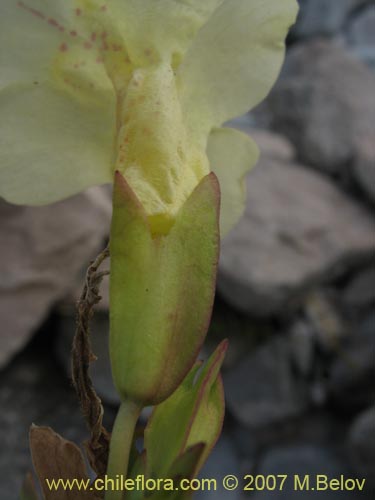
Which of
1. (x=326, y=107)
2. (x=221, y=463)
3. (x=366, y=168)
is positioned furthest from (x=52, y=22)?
(x=326, y=107)

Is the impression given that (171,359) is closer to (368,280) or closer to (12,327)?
(12,327)

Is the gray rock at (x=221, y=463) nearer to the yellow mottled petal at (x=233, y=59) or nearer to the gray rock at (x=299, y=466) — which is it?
the gray rock at (x=299, y=466)

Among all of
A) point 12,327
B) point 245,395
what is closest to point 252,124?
point 245,395

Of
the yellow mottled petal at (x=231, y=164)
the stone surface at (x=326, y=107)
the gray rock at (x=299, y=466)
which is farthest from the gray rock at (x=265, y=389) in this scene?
A: the yellow mottled petal at (x=231, y=164)

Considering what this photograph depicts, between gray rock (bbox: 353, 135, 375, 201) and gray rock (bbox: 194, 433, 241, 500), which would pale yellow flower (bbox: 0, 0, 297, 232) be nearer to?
gray rock (bbox: 194, 433, 241, 500)

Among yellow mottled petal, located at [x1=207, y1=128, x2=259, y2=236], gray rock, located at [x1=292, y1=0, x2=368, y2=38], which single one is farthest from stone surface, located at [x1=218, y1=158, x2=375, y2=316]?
yellow mottled petal, located at [x1=207, y1=128, x2=259, y2=236]

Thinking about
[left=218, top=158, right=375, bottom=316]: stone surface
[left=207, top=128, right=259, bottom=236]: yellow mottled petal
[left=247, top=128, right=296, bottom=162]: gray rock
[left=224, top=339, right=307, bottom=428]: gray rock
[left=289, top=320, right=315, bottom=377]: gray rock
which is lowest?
[left=224, top=339, right=307, bottom=428]: gray rock

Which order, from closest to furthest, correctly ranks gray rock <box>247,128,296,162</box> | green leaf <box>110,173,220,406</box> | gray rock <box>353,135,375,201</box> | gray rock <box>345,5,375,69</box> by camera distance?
green leaf <box>110,173,220,406</box> → gray rock <box>353,135,375,201</box> → gray rock <box>247,128,296,162</box> → gray rock <box>345,5,375,69</box>
